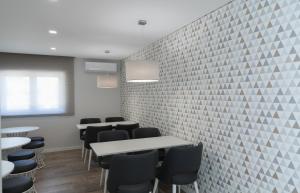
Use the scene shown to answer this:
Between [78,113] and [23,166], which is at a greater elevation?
[78,113]

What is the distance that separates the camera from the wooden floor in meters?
3.47

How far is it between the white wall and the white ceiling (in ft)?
4.93

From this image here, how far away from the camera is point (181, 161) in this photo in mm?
2523

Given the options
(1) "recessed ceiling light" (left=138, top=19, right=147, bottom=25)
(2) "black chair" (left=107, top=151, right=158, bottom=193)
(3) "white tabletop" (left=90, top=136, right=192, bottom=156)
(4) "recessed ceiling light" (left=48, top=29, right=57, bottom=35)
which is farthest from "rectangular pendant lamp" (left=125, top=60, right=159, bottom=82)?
(4) "recessed ceiling light" (left=48, top=29, right=57, bottom=35)

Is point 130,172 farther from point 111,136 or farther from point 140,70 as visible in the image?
point 111,136

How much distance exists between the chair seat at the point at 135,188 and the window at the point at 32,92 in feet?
13.1

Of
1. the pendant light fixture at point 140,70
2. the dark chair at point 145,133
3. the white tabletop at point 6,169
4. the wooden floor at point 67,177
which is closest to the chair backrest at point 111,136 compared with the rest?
the dark chair at point 145,133

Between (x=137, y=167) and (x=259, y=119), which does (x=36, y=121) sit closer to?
(x=137, y=167)

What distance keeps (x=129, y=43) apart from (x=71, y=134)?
10.1 ft

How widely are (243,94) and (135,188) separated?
5.01 ft

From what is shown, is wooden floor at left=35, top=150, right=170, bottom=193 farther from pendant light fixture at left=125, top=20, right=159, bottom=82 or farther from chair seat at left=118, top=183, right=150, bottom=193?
pendant light fixture at left=125, top=20, right=159, bottom=82

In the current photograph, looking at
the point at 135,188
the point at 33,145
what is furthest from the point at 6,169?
the point at 33,145

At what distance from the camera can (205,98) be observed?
293cm

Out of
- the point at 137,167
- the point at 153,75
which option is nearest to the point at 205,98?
the point at 153,75
